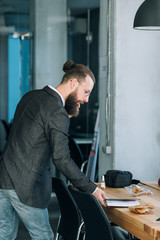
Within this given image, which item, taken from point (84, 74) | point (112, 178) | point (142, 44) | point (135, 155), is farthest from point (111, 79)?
point (84, 74)

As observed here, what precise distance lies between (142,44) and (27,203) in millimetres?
2567

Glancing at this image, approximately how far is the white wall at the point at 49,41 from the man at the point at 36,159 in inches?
140

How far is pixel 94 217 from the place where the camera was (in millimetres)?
2799

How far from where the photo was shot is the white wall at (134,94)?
190 inches

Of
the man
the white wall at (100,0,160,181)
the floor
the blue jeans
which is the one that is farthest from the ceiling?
the blue jeans

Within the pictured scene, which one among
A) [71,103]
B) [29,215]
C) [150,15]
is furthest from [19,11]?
[29,215]

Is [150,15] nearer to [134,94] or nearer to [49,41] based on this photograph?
[134,94]

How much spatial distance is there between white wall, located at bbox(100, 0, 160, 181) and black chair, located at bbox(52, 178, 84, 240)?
63.0 inches

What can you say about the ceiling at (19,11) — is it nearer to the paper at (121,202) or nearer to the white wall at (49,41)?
the white wall at (49,41)

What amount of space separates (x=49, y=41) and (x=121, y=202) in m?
3.84

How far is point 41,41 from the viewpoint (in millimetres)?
6508

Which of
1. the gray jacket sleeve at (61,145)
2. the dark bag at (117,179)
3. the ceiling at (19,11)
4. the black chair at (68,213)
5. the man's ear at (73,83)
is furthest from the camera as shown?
the ceiling at (19,11)

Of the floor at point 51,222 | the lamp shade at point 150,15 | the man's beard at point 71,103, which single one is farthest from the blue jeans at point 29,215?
the floor at point 51,222

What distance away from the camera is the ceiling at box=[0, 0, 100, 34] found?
6656mm
